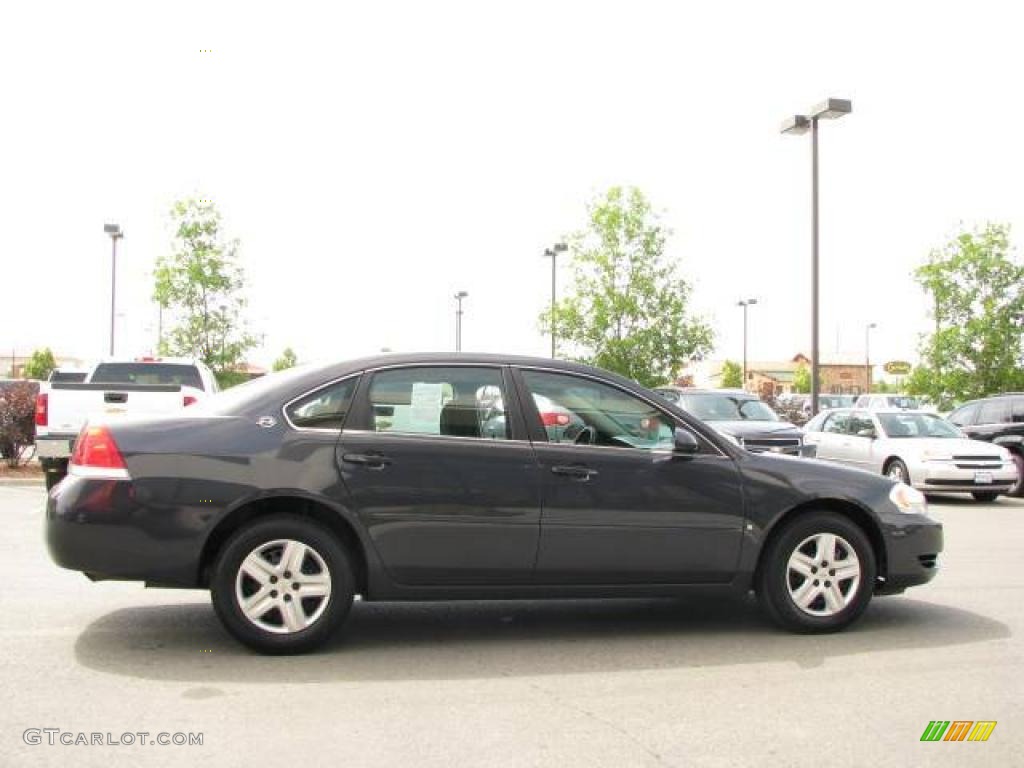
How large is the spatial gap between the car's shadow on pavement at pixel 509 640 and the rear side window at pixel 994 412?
1173 centimetres

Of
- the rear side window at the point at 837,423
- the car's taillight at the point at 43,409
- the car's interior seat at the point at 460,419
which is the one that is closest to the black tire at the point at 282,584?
the car's interior seat at the point at 460,419

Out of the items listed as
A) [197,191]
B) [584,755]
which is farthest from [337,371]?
[197,191]

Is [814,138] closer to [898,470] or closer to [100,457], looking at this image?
[898,470]

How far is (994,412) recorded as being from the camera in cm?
1730

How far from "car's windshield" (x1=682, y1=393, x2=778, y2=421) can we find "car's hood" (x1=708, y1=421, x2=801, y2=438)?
0.42 m

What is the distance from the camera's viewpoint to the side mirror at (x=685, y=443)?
18.2 ft

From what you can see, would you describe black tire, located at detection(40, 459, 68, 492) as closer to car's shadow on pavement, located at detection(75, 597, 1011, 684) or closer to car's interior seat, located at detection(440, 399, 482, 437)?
car's shadow on pavement, located at detection(75, 597, 1011, 684)

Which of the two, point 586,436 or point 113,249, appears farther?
point 113,249

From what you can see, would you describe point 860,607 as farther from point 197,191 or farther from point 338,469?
point 197,191

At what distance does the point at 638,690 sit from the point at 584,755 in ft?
3.00

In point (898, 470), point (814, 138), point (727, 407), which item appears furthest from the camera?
point (814, 138)

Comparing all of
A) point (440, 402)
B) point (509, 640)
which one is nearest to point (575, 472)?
point (440, 402)

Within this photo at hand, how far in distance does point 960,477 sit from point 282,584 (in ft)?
39.9

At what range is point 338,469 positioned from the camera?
517 centimetres
